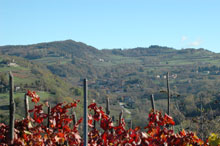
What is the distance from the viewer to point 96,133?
4273mm

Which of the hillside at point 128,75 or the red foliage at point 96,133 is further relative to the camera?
the hillside at point 128,75

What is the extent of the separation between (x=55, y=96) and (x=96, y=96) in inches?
1029

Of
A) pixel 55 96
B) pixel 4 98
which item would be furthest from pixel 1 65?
pixel 4 98

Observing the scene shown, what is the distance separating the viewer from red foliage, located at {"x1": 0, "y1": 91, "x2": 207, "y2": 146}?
3.61 m

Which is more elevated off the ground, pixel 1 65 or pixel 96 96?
pixel 1 65

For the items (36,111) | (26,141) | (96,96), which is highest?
(36,111)

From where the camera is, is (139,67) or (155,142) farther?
(139,67)

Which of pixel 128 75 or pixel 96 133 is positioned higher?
pixel 96 133

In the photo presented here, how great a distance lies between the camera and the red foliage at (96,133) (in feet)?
11.8

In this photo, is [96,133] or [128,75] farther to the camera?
[128,75]

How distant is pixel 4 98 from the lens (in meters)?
66.4

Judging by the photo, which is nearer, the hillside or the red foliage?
the red foliage

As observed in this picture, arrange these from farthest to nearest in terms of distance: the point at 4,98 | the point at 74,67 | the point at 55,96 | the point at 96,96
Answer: the point at 74,67
the point at 96,96
the point at 55,96
the point at 4,98

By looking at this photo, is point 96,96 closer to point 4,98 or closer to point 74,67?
point 4,98
